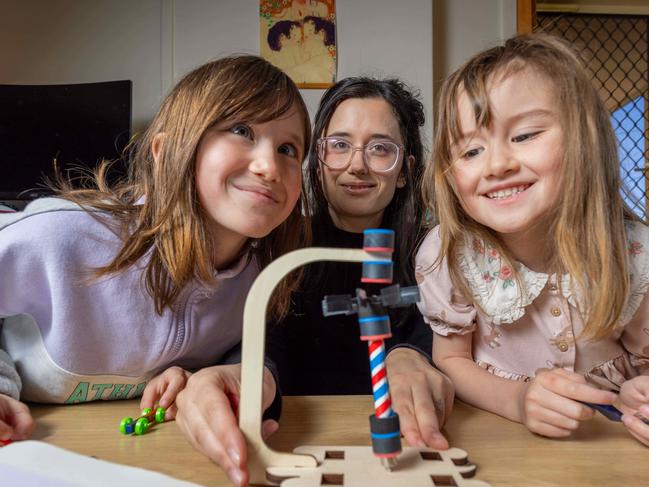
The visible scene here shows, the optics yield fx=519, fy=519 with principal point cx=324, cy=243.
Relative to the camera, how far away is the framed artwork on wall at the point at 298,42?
254 centimetres

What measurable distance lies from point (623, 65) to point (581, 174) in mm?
4039

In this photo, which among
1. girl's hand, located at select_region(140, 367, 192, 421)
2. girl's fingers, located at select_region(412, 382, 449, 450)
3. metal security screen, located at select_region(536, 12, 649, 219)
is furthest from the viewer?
metal security screen, located at select_region(536, 12, 649, 219)

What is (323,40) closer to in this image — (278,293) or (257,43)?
(257,43)

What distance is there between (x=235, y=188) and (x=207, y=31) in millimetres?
2096

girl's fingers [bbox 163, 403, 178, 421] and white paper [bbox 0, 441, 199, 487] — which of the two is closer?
white paper [bbox 0, 441, 199, 487]

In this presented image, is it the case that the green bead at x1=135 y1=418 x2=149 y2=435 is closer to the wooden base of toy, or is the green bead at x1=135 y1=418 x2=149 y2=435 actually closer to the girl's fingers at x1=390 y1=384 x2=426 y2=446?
the wooden base of toy

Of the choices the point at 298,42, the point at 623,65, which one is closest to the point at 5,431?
the point at 298,42

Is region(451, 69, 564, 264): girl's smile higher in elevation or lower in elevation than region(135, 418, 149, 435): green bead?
higher

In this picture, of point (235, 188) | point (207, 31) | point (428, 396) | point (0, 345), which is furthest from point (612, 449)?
point (207, 31)

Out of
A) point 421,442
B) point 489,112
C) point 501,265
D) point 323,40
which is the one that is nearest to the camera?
point 421,442

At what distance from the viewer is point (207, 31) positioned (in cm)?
257

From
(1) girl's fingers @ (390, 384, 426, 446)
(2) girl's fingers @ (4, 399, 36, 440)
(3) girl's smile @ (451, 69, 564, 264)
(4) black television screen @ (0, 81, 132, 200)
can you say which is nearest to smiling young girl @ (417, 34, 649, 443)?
(3) girl's smile @ (451, 69, 564, 264)

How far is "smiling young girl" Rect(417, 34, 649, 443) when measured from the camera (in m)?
0.73

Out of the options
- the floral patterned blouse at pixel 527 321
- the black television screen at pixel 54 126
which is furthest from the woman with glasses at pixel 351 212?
the black television screen at pixel 54 126
